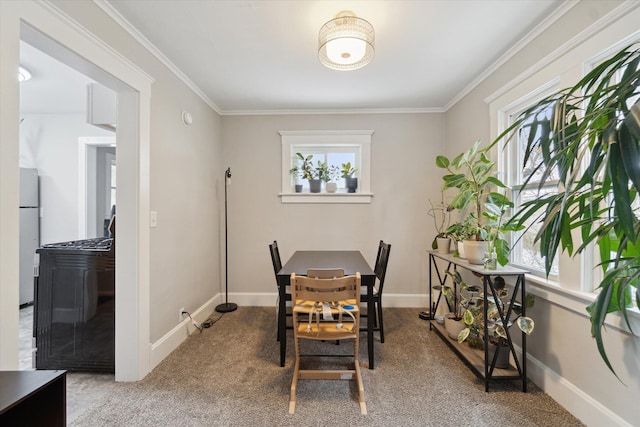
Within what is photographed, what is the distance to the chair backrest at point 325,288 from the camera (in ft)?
5.73

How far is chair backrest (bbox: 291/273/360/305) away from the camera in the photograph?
1746mm

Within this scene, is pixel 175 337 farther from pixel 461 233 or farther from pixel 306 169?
pixel 461 233

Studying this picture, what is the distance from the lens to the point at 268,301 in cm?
359

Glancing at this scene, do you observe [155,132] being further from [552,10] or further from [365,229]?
[552,10]

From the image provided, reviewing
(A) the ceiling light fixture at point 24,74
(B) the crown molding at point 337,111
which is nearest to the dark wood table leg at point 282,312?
(B) the crown molding at point 337,111

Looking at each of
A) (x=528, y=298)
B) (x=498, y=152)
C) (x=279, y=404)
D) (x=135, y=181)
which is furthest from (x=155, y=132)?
(x=528, y=298)

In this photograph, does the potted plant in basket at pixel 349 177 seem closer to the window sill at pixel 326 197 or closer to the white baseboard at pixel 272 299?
the window sill at pixel 326 197

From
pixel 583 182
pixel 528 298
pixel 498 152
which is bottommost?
pixel 528 298

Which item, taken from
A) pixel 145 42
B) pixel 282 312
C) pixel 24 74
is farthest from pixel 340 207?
pixel 24 74

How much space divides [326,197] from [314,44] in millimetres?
1795

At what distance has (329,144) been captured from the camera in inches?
141

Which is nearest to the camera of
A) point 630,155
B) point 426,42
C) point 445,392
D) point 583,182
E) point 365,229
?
point 630,155

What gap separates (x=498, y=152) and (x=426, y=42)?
42.9 inches

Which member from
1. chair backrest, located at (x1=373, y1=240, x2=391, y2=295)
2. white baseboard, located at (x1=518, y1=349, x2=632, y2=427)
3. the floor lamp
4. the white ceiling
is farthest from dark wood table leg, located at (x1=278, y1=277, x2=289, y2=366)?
the white ceiling
